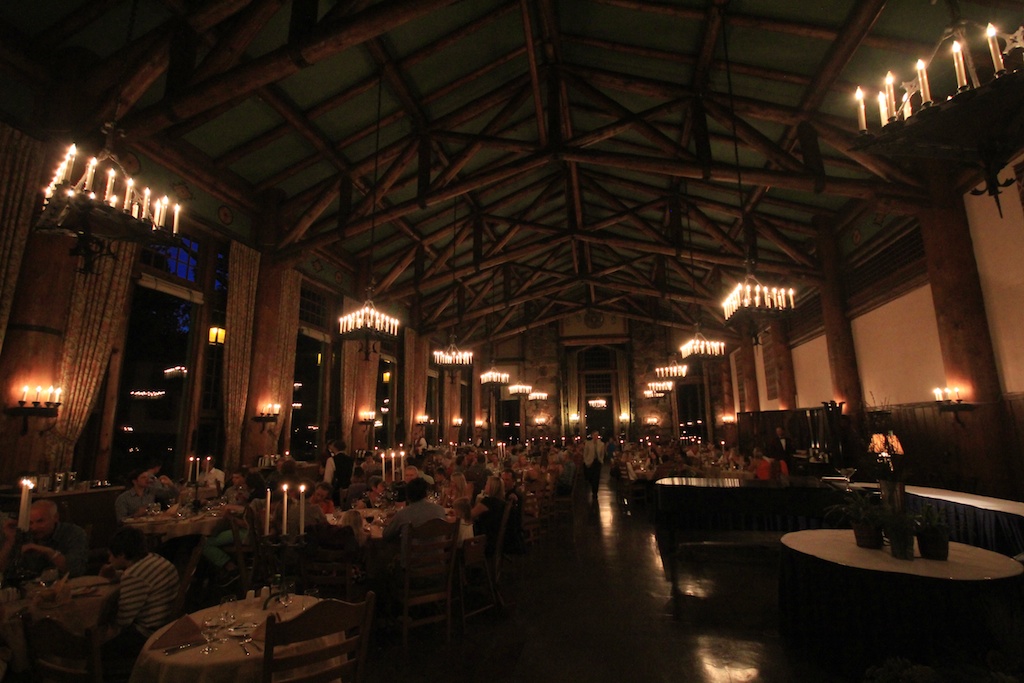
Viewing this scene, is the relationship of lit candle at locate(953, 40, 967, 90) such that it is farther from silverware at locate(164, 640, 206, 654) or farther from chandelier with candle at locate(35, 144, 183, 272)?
chandelier with candle at locate(35, 144, 183, 272)

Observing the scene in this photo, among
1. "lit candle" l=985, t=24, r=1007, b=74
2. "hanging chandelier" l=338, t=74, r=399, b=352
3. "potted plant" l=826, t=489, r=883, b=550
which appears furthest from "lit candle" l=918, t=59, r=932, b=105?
"hanging chandelier" l=338, t=74, r=399, b=352

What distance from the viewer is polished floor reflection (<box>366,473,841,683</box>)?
3217 mm

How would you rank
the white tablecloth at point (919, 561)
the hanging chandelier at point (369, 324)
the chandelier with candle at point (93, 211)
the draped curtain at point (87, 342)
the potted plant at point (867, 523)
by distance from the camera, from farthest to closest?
the hanging chandelier at point (369, 324) < the draped curtain at point (87, 342) < the potted plant at point (867, 523) < the chandelier with candle at point (93, 211) < the white tablecloth at point (919, 561)

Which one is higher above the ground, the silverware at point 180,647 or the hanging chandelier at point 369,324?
the hanging chandelier at point 369,324

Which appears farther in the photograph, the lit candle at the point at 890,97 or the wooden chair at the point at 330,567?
the wooden chair at the point at 330,567

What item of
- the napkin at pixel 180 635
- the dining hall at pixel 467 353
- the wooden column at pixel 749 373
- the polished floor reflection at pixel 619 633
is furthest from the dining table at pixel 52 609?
the wooden column at pixel 749 373

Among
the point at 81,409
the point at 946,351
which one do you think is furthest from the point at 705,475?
the point at 81,409

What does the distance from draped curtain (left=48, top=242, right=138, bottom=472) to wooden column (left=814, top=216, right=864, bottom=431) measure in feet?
37.6

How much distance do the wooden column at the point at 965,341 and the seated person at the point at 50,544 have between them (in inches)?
357

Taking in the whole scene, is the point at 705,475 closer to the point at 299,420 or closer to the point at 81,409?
the point at 299,420

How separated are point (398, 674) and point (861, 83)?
8.17 metres

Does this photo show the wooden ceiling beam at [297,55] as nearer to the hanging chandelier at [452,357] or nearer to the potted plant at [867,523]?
the potted plant at [867,523]

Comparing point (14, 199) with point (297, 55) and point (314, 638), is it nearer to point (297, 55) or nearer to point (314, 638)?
point (297, 55)

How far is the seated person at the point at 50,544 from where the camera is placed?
3.14m
